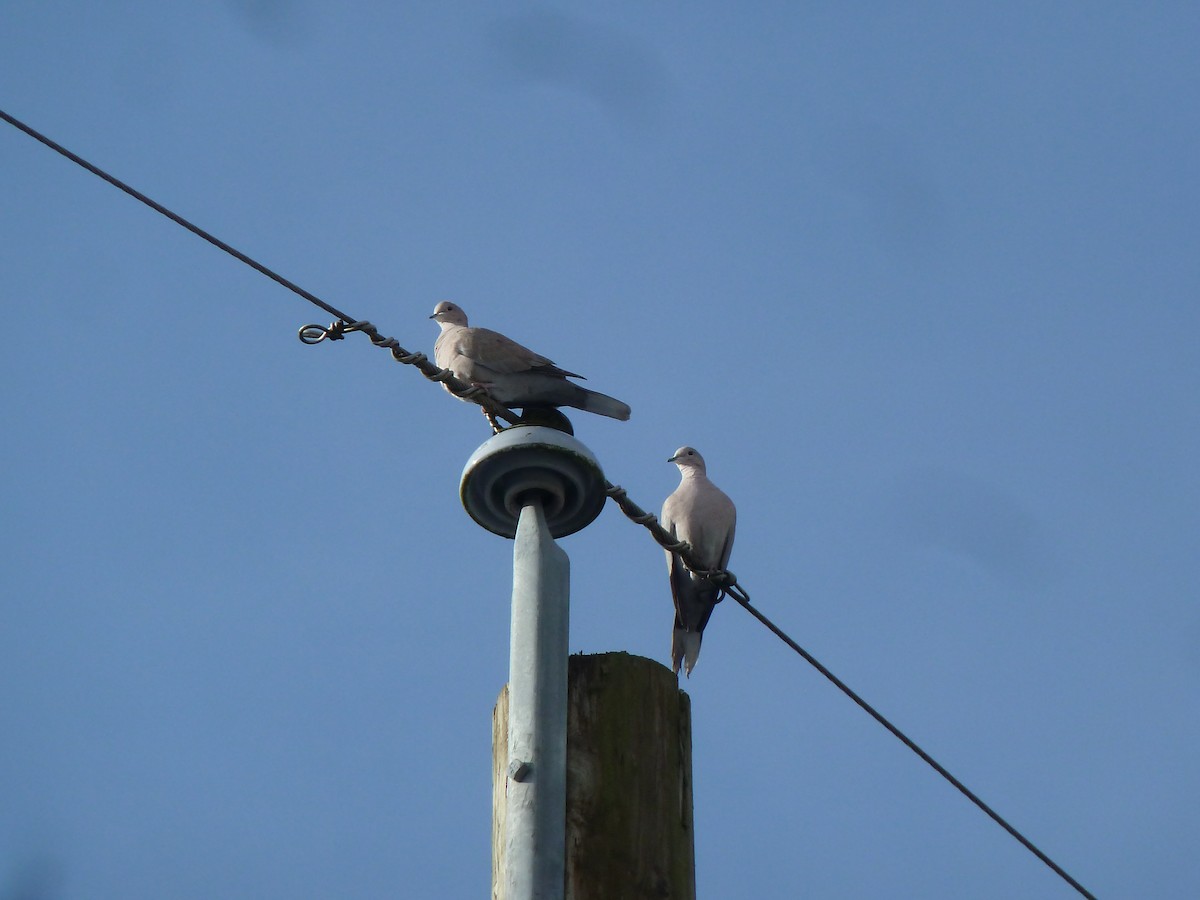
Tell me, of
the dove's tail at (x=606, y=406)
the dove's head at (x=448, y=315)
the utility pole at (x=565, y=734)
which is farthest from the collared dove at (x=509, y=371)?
the utility pole at (x=565, y=734)

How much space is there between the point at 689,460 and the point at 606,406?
3.11m

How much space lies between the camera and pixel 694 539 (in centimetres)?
781

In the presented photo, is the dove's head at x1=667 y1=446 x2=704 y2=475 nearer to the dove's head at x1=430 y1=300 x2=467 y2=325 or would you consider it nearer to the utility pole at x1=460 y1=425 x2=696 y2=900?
the dove's head at x1=430 y1=300 x2=467 y2=325

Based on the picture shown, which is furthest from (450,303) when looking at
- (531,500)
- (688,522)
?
(531,500)

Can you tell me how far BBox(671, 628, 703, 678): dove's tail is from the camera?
24.8 ft

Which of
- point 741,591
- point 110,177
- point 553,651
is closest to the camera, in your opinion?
point 553,651

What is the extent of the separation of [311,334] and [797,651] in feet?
5.44

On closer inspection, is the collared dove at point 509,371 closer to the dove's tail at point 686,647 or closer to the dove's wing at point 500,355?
the dove's wing at point 500,355

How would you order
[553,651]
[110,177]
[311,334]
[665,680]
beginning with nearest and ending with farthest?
[553,651] < [665,680] < [110,177] < [311,334]

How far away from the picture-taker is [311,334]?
419 cm

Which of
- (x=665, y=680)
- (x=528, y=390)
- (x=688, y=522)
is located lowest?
(x=665, y=680)

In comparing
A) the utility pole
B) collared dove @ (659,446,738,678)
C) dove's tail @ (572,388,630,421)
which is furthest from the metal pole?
collared dove @ (659,446,738,678)

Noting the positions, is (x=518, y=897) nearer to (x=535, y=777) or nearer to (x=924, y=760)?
(x=535, y=777)

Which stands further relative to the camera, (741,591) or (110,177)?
(741,591)
